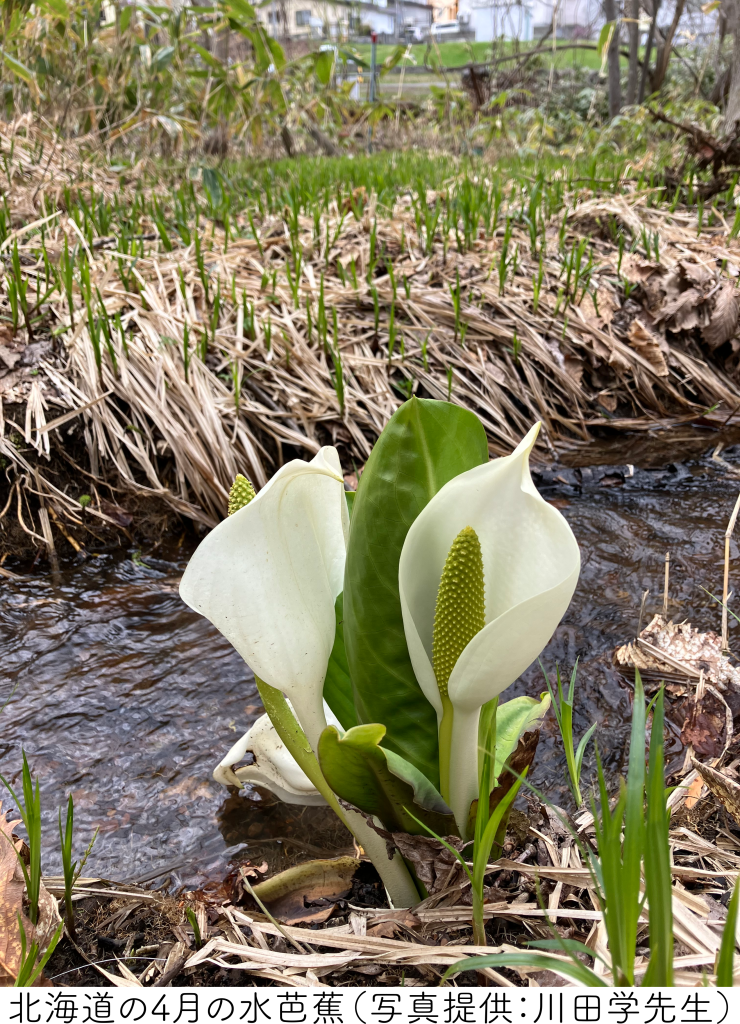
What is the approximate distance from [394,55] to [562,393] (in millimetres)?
5545

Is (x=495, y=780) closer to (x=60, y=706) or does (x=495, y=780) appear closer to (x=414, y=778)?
(x=414, y=778)

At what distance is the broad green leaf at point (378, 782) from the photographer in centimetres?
78

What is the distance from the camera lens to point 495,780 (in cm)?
84

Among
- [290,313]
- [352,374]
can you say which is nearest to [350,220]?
[290,313]

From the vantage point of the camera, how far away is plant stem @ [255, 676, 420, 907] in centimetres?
90

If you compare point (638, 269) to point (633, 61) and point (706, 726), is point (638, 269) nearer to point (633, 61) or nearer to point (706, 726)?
point (706, 726)

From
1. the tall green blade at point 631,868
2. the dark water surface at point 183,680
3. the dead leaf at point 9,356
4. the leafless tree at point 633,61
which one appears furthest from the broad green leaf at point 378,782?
the leafless tree at point 633,61

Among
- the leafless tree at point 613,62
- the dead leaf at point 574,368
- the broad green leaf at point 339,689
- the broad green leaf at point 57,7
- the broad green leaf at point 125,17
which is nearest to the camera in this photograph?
the broad green leaf at point 339,689

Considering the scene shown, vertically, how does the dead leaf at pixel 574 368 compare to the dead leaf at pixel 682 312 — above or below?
below

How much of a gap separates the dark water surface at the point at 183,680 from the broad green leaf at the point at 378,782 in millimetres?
361

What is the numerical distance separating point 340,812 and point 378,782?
10 cm

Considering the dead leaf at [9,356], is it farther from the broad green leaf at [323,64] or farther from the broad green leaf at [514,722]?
the broad green leaf at [323,64]

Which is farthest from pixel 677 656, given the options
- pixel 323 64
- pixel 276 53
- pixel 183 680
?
pixel 323 64

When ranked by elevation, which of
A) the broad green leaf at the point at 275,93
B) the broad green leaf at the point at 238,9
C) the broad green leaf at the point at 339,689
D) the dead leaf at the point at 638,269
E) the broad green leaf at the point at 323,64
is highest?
the broad green leaf at the point at 238,9
